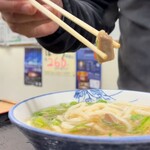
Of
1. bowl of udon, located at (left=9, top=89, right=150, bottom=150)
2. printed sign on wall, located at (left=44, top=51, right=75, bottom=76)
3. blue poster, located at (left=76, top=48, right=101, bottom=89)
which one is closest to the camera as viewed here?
bowl of udon, located at (left=9, top=89, right=150, bottom=150)

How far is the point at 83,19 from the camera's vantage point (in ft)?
2.98

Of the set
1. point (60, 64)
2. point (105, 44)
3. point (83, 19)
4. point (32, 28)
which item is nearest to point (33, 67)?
point (60, 64)

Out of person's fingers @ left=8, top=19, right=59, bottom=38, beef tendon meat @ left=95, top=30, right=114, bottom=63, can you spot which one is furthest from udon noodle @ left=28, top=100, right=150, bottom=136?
person's fingers @ left=8, top=19, right=59, bottom=38

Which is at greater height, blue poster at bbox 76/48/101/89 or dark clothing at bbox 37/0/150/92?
dark clothing at bbox 37/0/150/92

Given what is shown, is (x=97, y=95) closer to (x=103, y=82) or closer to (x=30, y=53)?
(x=103, y=82)

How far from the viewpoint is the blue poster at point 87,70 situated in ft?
5.93

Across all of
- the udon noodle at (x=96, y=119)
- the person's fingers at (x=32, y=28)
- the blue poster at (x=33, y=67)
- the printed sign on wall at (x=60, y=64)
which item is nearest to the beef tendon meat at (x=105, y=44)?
the udon noodle at (x=96, y=119)

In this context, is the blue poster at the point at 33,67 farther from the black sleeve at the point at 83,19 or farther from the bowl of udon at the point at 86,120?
the bowl of udon at the point at 86,120

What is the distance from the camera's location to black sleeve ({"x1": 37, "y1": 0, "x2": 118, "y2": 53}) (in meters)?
0.84

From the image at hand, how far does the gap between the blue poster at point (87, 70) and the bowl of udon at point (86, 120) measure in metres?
1.17

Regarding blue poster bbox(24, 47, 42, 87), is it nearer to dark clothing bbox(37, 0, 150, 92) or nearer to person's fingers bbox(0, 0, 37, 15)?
dark clothing bbox(37, 0, 150, 92)

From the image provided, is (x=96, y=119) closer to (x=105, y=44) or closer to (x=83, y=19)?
(x=105, y=44)

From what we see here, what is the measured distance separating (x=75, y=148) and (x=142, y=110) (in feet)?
0.84

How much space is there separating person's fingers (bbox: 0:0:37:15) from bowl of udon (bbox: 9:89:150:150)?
0.18 meters
